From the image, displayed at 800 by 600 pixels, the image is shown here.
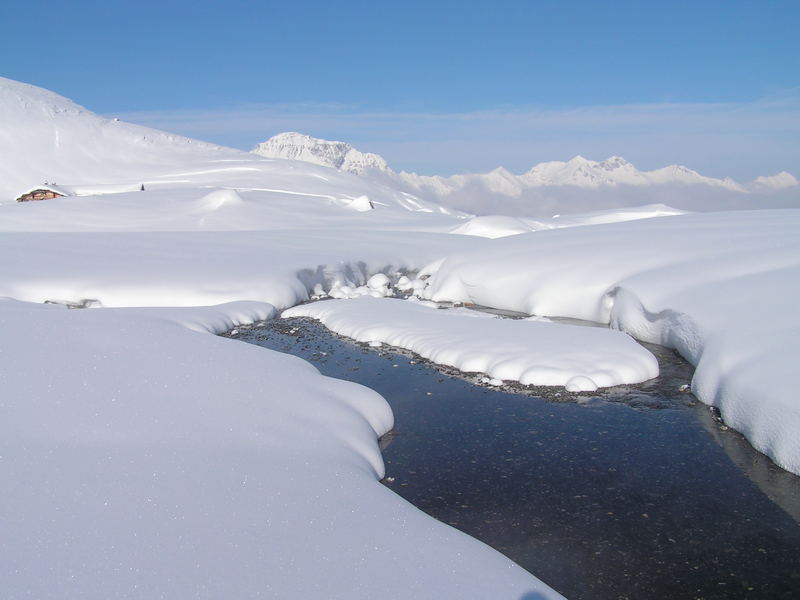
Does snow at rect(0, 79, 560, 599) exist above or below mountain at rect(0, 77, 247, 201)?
below

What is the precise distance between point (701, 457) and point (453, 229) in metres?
25.7

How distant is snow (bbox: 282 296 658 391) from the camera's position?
10109mm

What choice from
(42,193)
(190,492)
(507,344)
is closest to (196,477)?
(190,492)

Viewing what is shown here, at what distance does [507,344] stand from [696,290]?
3.88 metres

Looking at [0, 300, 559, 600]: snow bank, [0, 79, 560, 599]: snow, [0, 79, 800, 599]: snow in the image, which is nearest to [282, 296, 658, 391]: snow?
[0, 79, 800, 599]: snow

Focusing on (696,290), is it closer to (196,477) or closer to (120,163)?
(196,477)

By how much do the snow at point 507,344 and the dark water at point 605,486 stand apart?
432 mm

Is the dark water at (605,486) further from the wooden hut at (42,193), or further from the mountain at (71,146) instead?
the mountain at (71,146)

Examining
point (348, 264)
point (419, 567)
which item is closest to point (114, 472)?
point (419, 567)

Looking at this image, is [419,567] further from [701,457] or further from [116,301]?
[116,301]

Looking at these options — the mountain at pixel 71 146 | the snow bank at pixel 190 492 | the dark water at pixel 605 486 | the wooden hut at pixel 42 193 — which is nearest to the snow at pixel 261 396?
the snow bank at pixel 190 492

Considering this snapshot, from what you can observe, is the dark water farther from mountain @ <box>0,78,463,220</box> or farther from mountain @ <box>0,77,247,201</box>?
mountain @ <box>0,77,247,201</box>

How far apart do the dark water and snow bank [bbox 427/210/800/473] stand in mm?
630

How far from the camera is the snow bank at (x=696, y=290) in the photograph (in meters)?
7.88
